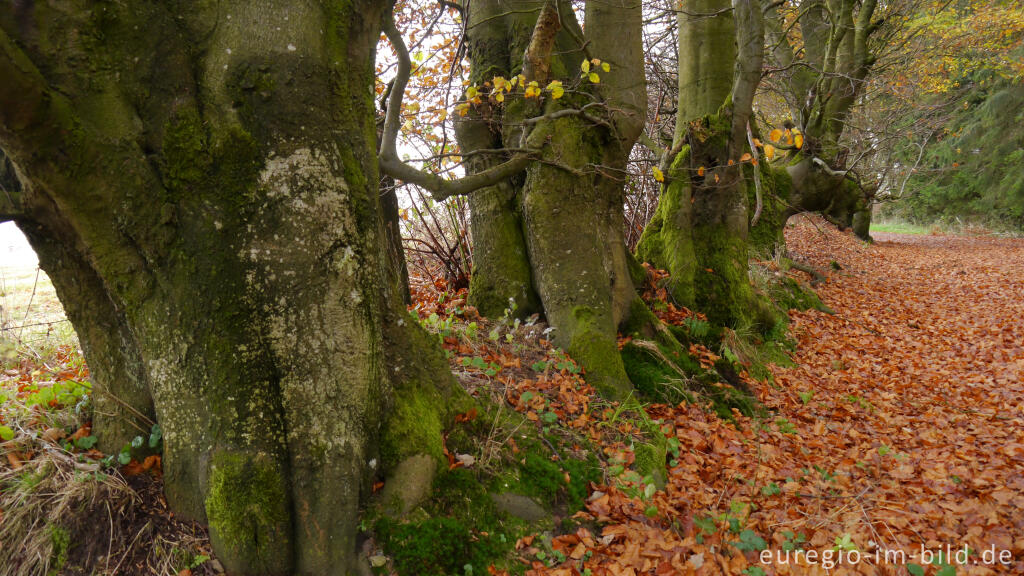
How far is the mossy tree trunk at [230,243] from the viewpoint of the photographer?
2.02 metres

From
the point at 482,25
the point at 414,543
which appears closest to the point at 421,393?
the point at 414,543

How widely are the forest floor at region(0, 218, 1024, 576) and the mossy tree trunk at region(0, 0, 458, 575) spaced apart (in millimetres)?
395

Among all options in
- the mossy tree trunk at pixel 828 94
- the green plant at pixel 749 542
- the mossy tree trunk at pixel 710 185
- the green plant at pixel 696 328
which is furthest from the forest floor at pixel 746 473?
the mossy tree trunk at pixel 828 94

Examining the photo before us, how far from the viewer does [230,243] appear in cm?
208

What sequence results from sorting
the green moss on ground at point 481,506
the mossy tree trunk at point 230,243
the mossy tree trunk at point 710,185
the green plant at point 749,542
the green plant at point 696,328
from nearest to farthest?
the mossy tree trunk at point 230,243, the green moss on ground at point 481,506, the green plant at point 749,542, the green plant at point 696,328, the mossy tree trunk at point 710,185

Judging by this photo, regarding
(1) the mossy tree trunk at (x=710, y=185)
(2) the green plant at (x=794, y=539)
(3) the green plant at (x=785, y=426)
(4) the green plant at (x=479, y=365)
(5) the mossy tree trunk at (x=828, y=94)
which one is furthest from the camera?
(5) the mossy tree trunk at (x=828, y=94)

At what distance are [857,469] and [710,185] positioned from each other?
3.45 m

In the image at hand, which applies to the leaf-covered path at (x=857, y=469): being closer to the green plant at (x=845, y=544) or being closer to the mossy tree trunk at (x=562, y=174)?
the green plant at (x=845, y=544)

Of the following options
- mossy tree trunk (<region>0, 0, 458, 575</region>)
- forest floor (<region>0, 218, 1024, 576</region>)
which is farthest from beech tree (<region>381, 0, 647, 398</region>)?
mossy tree trunk (<region>0, 0, 458, 575</region>)

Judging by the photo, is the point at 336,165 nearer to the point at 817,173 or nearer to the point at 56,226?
the point at 56,226

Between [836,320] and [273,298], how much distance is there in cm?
760

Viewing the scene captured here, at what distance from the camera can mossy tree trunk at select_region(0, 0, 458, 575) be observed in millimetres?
2018

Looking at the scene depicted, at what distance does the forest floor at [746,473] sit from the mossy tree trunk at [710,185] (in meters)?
1.02

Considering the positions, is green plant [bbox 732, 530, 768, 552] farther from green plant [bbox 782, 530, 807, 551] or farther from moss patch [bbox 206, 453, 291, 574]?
moss patch [bbox 206, 453, 291, 574]
